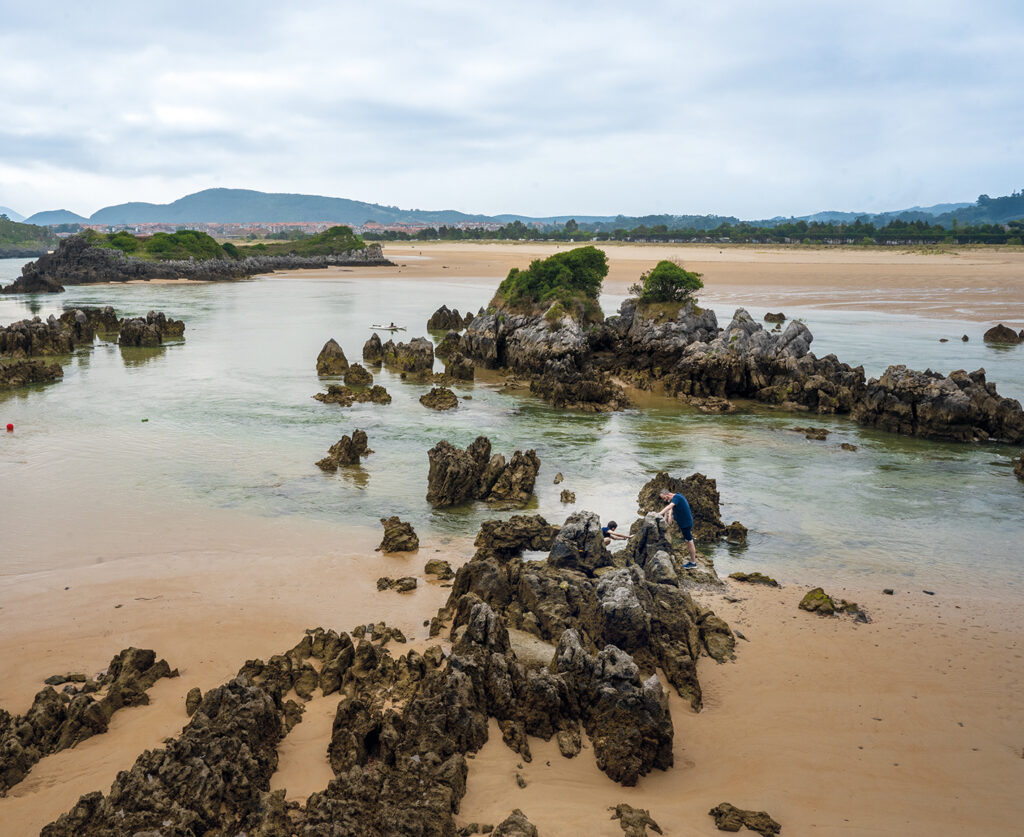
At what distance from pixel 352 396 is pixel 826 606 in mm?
19328

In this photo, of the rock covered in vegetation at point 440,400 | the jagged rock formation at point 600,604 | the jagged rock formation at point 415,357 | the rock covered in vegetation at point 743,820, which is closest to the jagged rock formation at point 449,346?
the jagged rock formation at point 415,357

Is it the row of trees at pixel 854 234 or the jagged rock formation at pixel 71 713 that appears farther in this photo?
the row of trees at pixel 854 234

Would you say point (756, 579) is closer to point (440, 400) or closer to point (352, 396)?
point (440, 400)

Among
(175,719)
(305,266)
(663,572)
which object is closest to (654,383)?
(663,572)

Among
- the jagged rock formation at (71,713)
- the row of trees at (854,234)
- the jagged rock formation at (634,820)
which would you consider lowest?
the jagged rock formation at (634,820)

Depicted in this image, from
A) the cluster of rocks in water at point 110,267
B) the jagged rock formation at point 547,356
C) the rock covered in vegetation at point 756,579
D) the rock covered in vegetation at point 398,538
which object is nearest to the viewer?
the rock covered in vegetation at point 756,579

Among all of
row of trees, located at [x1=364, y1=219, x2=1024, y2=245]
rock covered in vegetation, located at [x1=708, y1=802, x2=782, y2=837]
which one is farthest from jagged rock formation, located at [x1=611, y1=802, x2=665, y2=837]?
row of trees, located at [x1=364, y1=219, x2=1024, y2=245]

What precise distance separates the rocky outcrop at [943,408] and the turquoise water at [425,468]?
0.89m

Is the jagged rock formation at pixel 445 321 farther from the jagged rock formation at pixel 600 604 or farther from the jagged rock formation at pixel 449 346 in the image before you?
the jagged rock formation at pixel 600 604

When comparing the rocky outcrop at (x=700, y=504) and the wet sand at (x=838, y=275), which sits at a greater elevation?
the wet sand at (x=838, y=275)

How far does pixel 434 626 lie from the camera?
10875 millimetres

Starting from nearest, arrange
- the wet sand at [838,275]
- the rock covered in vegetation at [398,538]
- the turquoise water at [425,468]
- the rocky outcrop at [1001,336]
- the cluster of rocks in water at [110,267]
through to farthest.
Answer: the rock covered in vegetation at [398,538], the turquoise water at [425,468], the rocky outcrop at [1001,336], the wet sand at [838,275], the cluster of rocks in water at [110,267]

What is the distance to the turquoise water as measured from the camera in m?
14.5

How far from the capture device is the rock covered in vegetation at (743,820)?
6.87 m
